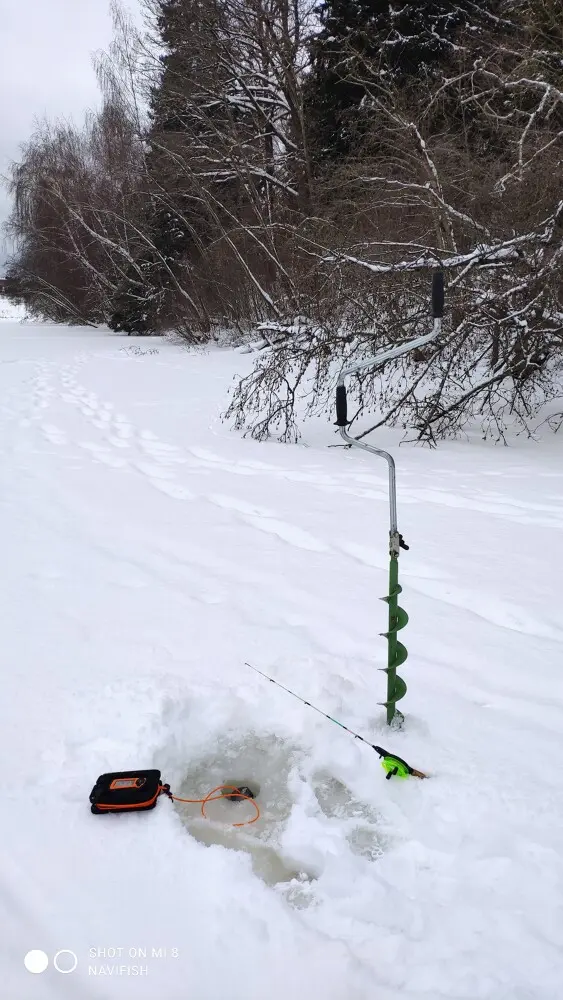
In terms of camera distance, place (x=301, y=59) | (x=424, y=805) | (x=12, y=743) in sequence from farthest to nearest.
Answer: (x=301, y=59) < (x=12, y=743) < (x=424, y=805)

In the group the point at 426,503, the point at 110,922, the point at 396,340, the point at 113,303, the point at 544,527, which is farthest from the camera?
the point at 113,303

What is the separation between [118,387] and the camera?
11188 millimetres

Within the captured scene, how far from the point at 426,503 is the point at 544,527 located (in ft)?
2.81

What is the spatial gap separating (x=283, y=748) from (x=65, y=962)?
0.90m

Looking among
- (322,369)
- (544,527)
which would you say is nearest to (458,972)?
(544,527)

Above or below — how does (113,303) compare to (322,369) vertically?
above

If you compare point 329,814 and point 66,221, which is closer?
point 329,814

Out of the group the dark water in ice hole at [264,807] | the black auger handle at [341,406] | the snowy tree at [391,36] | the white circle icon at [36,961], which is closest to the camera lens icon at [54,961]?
the white circle icon at [36,961]

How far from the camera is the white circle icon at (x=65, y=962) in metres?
1.56

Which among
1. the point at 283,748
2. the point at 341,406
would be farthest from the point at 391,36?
the point at 283,748

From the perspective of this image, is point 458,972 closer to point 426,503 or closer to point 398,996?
point 398,996

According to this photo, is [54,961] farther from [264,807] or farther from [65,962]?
[264,807]

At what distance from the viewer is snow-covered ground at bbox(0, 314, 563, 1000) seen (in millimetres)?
1586

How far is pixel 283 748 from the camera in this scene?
2.28m
